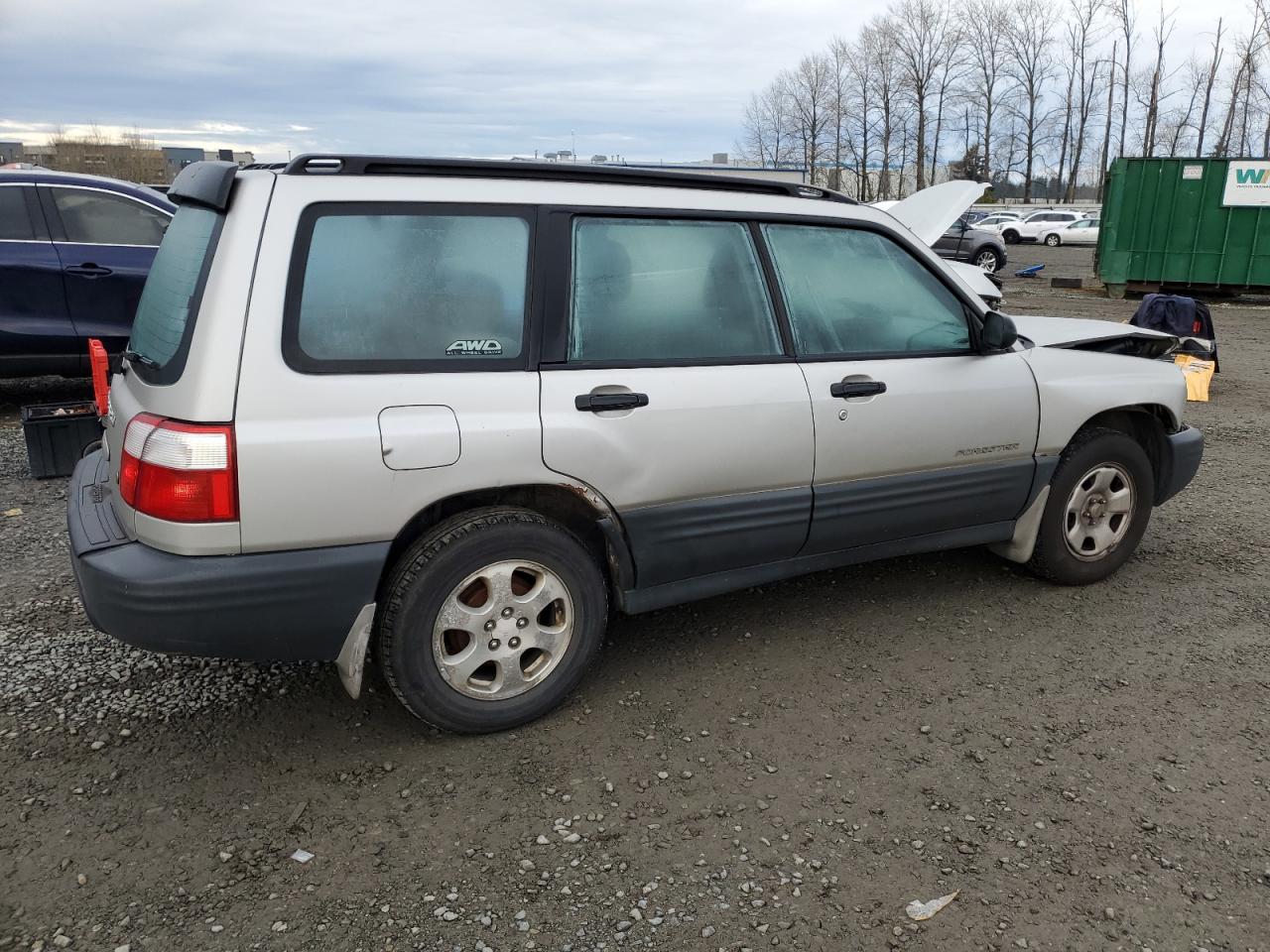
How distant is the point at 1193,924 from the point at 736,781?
1.22 m

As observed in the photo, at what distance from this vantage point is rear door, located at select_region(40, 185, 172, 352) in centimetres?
745

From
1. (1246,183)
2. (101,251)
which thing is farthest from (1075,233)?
(101,251)

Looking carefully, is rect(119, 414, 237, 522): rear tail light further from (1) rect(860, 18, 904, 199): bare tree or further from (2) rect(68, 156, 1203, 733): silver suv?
(1) rect(860, 18, 904, 199): bare tree

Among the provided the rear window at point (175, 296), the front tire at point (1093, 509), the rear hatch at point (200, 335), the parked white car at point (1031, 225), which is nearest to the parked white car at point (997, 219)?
the parked white car at point (1031, 225)

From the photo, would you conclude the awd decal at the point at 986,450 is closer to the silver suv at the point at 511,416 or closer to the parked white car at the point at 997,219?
the silver suv at the point at 511,416

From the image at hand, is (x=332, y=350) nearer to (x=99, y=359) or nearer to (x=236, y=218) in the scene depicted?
(x=236, y=218)

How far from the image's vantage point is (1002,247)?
26.4 meters

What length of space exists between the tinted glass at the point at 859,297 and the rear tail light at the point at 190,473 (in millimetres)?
1978

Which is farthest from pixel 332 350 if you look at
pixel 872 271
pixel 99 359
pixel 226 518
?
pixel 872 271

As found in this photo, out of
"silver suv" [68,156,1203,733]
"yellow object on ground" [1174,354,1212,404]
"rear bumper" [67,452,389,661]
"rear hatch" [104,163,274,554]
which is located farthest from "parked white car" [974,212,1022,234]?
"rear bumper" [67,452,389,661]

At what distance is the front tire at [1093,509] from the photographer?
13.8ft

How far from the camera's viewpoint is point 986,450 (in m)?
3.92

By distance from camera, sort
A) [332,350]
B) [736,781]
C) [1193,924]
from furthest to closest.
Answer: [736,781] → [332,350] → [1193,924]

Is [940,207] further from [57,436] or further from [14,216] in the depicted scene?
[14,216]
